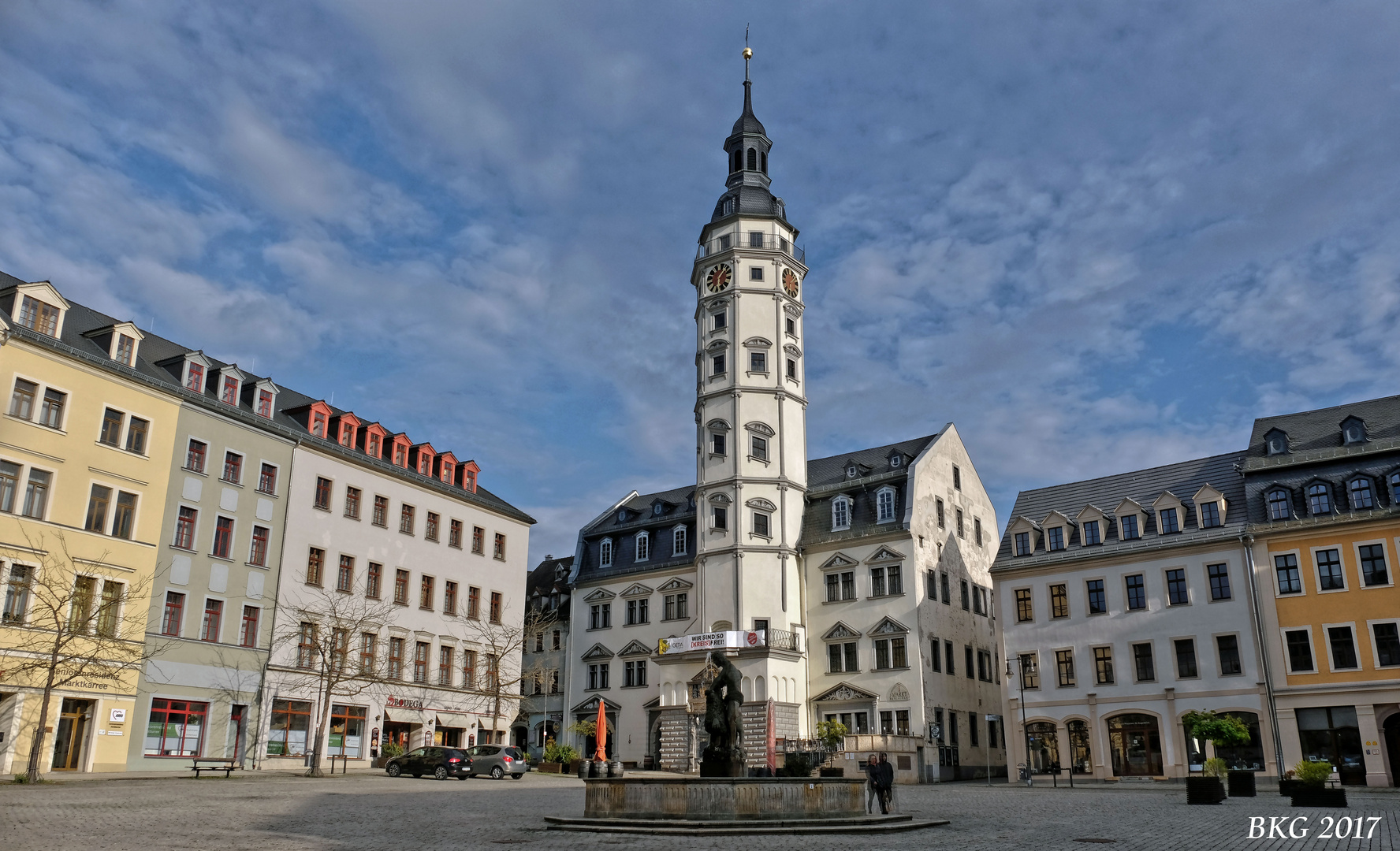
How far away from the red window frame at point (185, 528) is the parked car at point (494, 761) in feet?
47.9

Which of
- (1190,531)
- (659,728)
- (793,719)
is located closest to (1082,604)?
(1190,531)

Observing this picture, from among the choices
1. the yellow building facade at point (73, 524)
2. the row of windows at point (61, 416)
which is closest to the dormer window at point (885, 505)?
the yellow building facade at point (73, 524)

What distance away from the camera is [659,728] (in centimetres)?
5953

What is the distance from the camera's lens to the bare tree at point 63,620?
37438mm

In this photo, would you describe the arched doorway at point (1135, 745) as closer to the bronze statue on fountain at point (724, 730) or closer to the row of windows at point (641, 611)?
the row of windows at point (641, 611)

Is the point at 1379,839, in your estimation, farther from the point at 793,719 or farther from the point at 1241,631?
the point at 793,719

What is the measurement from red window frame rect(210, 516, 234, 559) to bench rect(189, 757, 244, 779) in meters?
8.51

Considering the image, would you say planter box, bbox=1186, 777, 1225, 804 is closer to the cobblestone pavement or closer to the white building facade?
the cobblestone pavement

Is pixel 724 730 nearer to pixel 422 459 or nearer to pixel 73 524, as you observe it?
pixel 73 524

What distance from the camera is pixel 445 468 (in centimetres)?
6062

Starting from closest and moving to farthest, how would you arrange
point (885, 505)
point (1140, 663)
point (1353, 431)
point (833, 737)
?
point (1353, 431), point (1140, 663), point (833, 737), point (885, 505)

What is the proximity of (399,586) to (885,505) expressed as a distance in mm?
26189

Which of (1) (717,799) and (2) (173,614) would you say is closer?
(1) (717,799)

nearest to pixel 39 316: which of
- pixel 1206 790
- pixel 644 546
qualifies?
pixel 644 546
